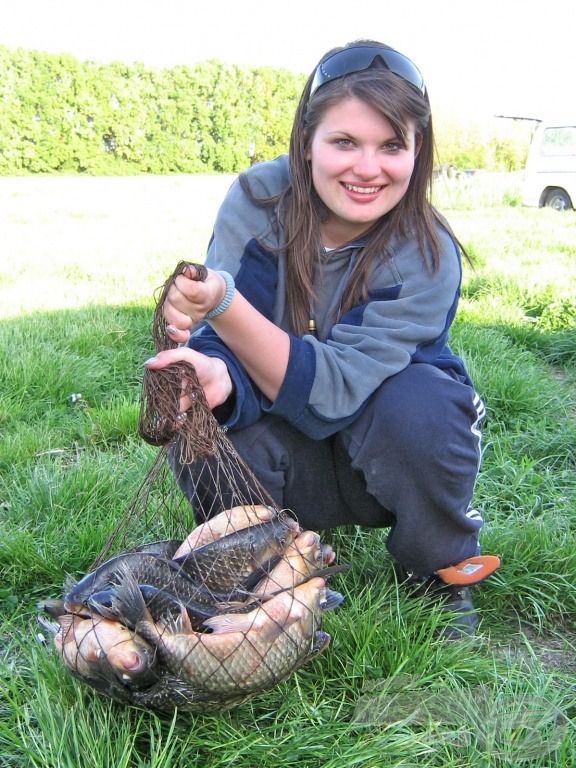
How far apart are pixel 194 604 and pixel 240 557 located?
0.15 meters

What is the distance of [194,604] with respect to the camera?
5.49 ft

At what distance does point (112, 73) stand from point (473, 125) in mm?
10205

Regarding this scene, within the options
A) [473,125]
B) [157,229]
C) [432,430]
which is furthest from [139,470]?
[473,125]

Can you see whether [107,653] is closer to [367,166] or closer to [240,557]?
[240,557]

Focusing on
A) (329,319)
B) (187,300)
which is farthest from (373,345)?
(187,300)

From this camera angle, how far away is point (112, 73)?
2225 centimetres

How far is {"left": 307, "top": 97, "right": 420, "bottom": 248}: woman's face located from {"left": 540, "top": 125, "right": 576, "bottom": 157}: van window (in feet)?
48.9

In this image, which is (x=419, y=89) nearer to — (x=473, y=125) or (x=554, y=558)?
(x=554, y=558)

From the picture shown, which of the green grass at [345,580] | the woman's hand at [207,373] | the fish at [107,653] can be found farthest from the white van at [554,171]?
the fish at [107,653]

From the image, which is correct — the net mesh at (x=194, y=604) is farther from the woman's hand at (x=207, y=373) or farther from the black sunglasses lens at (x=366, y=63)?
the black sunglasses lens at (x=366, y=63)

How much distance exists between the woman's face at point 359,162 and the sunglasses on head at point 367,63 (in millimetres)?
99

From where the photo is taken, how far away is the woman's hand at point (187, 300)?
5.51 feet

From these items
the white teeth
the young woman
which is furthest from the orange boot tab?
the white teeth

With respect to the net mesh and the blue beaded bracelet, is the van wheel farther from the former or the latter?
the net mesh
